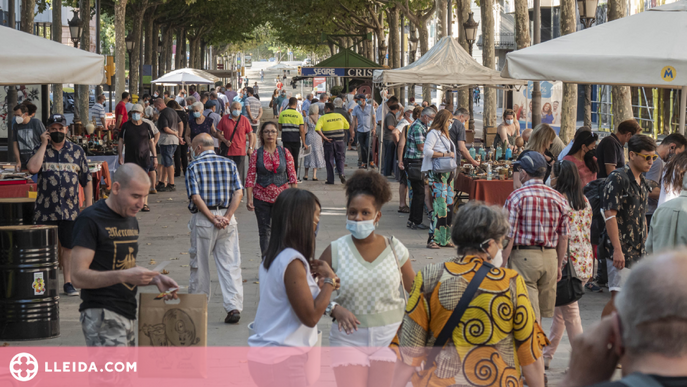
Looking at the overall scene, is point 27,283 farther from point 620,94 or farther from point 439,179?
point 620,94

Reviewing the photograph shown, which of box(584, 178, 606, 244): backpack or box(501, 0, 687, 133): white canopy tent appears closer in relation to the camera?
box(501, 0, 687, 133): white canopy tent

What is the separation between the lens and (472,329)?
328 centimetres

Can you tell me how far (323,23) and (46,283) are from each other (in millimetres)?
41446

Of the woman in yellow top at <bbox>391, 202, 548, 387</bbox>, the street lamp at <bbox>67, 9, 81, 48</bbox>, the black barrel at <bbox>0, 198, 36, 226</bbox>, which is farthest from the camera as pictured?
the street lamp at <bbox>67, 9, 81, 48</bbox>

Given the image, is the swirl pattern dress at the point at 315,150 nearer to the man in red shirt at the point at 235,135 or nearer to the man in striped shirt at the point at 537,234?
the man in red shirt at the point at 235,135

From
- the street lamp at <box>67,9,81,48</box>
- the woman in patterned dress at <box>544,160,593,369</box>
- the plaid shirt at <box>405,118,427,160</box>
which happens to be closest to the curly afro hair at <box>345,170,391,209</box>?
the woman in patterned dress at <box>544,160,593,369</box>

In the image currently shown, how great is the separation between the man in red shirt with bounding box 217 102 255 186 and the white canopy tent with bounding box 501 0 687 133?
25.8 ft

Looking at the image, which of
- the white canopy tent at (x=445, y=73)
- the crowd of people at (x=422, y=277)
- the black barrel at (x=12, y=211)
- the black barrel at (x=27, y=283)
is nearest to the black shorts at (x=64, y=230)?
the crowd of people at (x=422, y=277)

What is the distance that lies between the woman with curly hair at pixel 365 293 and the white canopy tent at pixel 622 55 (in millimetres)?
3946

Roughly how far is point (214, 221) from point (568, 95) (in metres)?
12.2

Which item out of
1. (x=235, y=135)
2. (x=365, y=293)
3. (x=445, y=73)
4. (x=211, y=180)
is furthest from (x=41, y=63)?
(x=445, y=73)

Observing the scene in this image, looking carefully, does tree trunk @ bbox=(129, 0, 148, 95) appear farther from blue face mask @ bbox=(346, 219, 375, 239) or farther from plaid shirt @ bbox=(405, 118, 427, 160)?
blue face mask @ bbox=(346, 219, 375, 239)

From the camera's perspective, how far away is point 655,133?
29859 millimetres

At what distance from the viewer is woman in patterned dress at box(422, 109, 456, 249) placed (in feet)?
35.4
